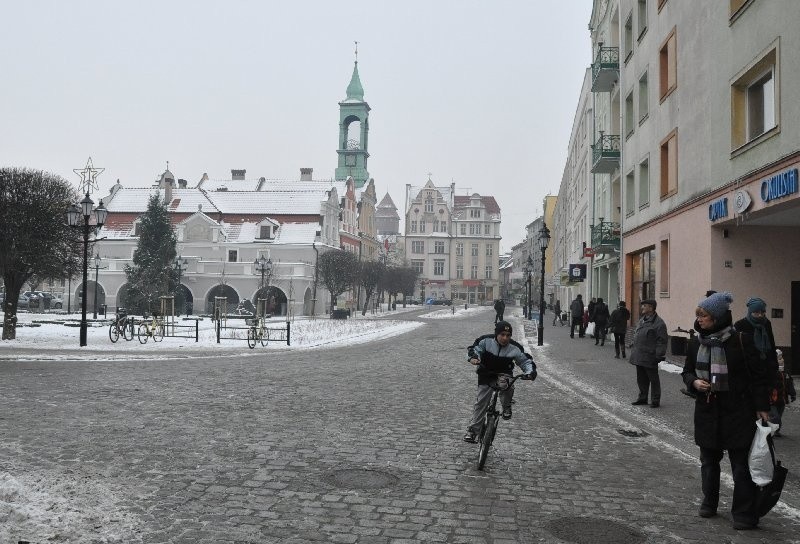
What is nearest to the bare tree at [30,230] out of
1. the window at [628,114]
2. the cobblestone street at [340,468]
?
the cobblestone street at [340,468]

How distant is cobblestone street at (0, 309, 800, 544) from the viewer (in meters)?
5.16

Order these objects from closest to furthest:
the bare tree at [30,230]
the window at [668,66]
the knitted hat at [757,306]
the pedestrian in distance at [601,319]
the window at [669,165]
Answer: the knitted hat at [757,306] → the window at [669,165] → the window at [668,66] → the bare tree at [30,230] → the pedestrian in distance at [601,319]

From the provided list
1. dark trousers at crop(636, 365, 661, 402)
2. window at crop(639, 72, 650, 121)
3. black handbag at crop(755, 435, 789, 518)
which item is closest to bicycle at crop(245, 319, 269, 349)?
dark trousers at crop(636, 365, 661, 402)

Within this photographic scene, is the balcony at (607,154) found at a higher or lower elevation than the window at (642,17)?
lower

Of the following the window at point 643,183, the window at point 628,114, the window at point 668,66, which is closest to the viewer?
the window at point 668,66

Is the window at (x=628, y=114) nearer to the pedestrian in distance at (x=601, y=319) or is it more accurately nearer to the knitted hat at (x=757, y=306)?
the pedestrian in distance at (x=601, y=319)

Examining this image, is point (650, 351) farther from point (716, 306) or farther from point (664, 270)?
point (664, 270)

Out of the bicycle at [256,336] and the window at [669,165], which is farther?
the bicycle at [256,336]

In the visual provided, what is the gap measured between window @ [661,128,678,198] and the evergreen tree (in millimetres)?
40711

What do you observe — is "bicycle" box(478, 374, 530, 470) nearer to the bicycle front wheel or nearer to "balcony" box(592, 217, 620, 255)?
the bicycle front wheel

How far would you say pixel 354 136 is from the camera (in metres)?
89.5

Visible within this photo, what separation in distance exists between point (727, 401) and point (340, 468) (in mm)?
3578

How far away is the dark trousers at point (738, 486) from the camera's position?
531 centimetres

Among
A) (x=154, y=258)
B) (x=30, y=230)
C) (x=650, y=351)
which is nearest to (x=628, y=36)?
(x=650, y=351)
